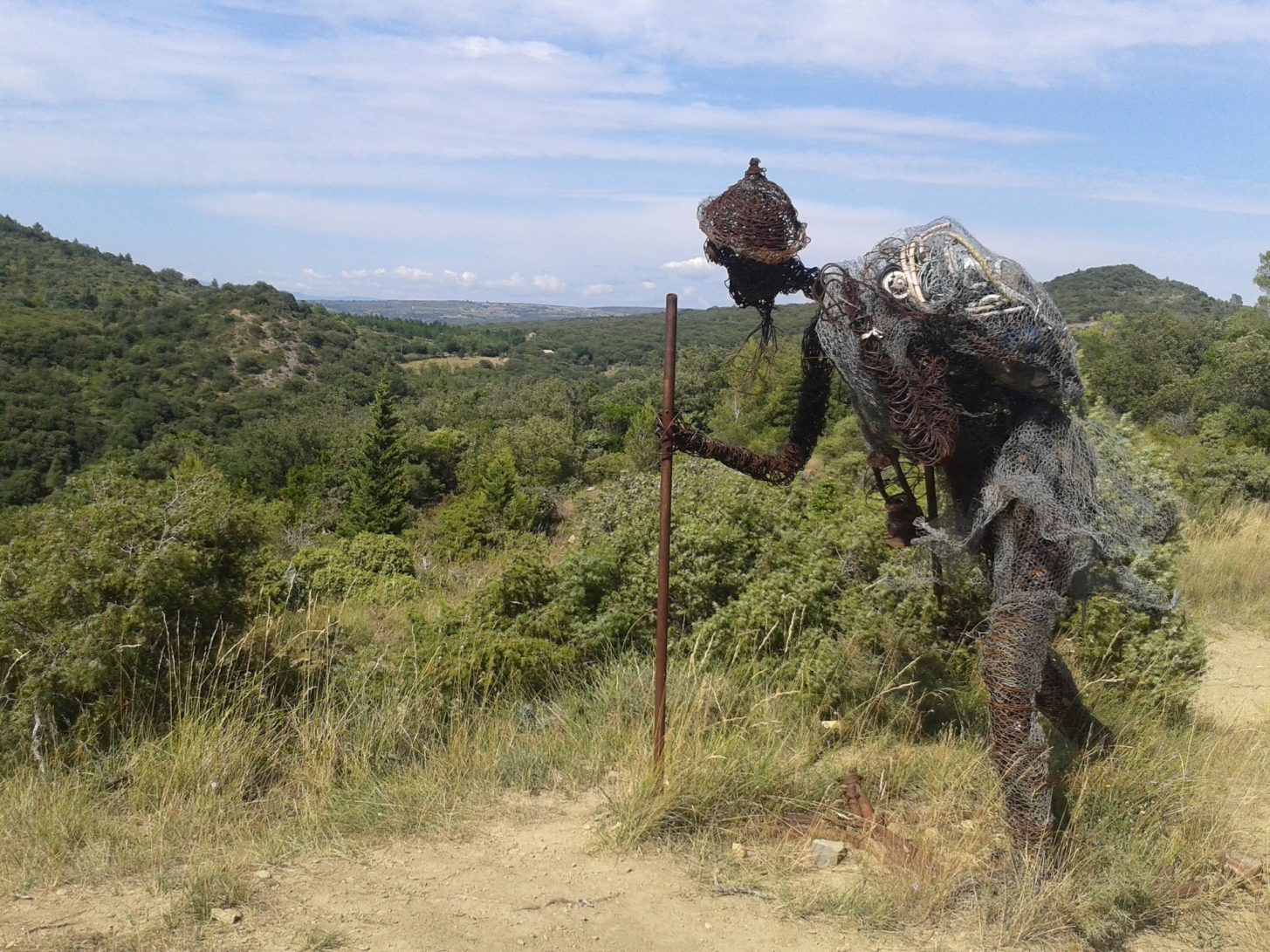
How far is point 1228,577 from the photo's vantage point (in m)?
6.95

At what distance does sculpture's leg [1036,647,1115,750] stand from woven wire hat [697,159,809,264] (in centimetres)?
171

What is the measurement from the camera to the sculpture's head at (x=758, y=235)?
9.55ft

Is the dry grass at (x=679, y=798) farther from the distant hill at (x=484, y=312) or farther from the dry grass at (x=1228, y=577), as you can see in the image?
the distant hill at (x=484, y=312)

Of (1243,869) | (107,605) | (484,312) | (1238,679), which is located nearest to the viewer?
(1243,869)

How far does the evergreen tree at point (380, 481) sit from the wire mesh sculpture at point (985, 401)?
16.6 meters

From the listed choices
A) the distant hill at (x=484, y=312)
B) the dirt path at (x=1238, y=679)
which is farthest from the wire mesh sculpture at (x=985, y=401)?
the distant hill at (x=484, y=312)

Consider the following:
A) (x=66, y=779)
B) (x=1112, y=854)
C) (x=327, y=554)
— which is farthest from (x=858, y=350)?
(x=327, y=554)

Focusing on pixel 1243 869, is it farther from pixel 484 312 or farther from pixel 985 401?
pixel 484 312

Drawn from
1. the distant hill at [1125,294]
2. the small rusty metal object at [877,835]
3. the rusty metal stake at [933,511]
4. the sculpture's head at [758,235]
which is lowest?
the small rusty metal object at [877,835]

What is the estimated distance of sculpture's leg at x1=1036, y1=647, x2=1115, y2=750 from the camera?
3.35 meters

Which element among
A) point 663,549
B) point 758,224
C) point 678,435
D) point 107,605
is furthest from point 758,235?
point 107,605

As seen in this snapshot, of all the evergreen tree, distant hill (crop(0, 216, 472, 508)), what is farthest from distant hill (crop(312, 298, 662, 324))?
the evergreen tree

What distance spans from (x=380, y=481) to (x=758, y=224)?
1768 centimetres

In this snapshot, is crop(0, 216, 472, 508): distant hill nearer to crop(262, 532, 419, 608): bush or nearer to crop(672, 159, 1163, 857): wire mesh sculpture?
crop(262, 532, 419, 608): bush
